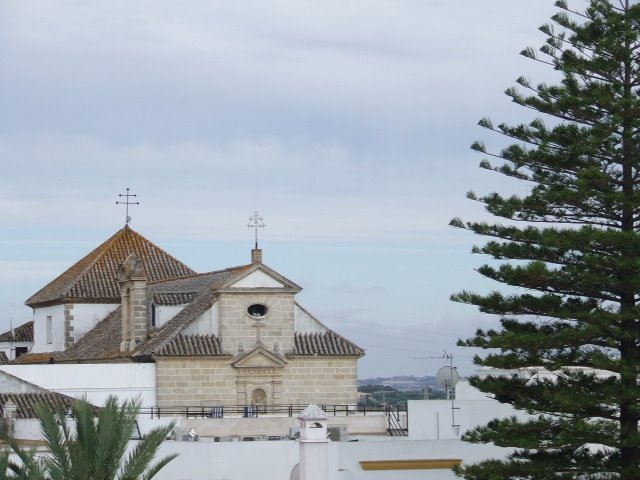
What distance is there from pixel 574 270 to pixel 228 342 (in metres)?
19.4

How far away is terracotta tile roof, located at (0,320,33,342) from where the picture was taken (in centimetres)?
5875

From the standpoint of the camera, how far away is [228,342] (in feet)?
152

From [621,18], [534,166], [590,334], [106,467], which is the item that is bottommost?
[106,467]

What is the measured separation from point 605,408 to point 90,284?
27295mm

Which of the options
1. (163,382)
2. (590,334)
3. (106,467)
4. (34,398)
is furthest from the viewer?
(163,382)

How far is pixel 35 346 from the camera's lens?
183ft

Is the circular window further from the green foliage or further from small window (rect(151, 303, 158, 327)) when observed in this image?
the green foliage

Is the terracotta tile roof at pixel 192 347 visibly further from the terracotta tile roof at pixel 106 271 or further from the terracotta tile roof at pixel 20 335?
the terracotta tile roof at pixel 20 335

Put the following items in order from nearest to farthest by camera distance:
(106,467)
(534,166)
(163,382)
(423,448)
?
(106,467) < (534,166) < (423,448) < (163,382)

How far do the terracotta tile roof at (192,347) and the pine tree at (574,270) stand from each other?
58.3ft

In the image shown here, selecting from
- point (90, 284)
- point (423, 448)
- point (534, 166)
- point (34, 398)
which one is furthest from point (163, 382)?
point (534, 166)

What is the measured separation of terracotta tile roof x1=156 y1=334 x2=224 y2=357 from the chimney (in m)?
2.25

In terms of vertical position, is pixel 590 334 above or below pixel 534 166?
below

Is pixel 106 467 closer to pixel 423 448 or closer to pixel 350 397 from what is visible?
pixel 423 448
